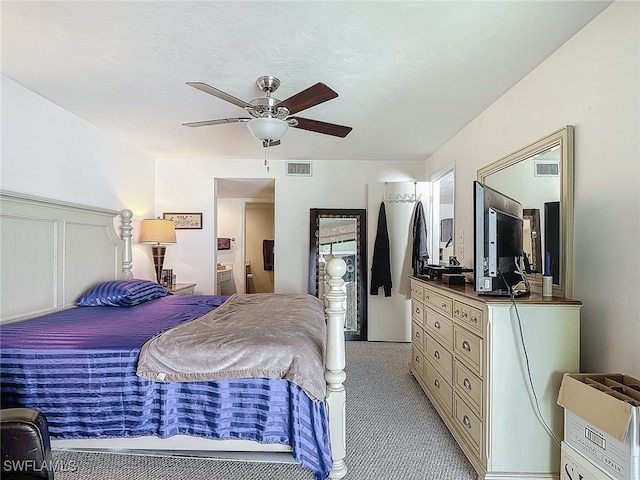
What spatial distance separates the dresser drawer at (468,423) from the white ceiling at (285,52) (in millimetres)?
2046

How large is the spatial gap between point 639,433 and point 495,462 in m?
0.73

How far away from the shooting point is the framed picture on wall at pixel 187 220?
15.4 feet

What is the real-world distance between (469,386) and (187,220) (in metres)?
3.88

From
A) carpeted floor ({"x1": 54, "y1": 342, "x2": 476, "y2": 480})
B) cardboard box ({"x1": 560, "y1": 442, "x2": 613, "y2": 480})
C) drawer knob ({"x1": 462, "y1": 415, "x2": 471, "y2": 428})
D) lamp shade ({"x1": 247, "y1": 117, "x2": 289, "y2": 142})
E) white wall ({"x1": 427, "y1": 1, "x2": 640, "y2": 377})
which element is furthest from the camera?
lamp shade ({"x1": 247, "y1": 117, "x2": 289, "y2": 142})

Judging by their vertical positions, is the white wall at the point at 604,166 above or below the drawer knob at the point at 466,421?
above

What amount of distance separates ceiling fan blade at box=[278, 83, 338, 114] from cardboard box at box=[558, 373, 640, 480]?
183 centimetres

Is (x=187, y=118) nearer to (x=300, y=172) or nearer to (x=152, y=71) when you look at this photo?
(x=152, y=71)

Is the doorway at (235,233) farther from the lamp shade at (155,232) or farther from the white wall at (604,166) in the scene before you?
the white wall at (604,166)

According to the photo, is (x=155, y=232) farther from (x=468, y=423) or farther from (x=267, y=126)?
(x=468, y=423)

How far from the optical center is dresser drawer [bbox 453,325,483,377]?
1.89 m

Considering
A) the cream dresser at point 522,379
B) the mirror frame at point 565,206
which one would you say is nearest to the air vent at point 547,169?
the mirror frame at point 565,206

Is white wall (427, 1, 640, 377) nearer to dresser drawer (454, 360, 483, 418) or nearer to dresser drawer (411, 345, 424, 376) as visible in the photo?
dresser drawer (454, 360, 483, 418)

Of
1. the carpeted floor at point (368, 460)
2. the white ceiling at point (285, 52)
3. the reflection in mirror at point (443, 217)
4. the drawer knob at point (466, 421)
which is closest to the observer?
the white ceiling at point (285, 52)

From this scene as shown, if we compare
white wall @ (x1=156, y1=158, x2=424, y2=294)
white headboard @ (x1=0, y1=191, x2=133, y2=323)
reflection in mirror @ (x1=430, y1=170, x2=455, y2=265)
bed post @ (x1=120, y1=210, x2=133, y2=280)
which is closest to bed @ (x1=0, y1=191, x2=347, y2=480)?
white headboard @ (x1=0, y1=191, x2=133, y2=323)
